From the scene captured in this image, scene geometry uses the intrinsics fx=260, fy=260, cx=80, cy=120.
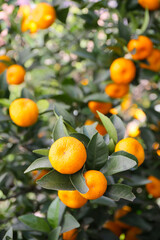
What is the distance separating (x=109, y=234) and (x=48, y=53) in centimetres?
132

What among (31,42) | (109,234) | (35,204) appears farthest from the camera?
(31,42)

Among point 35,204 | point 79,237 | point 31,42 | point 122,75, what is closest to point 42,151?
point 79,237

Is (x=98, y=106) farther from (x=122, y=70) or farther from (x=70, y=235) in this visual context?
(x=70, y=235)

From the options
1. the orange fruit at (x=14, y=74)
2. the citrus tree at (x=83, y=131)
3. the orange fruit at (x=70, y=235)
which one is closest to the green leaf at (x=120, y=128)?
the citrus tree at (x=83, y=131)

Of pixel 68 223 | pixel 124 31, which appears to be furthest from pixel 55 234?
pixel 124 31

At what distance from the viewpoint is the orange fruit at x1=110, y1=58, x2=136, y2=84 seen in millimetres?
1150

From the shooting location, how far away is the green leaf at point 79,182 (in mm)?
630

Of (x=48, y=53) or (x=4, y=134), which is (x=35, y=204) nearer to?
(x=4, y=134)

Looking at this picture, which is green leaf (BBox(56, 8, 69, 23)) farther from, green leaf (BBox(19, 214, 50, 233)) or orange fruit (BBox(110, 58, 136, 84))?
green leaf (BBox(19, 214, 50, 233))

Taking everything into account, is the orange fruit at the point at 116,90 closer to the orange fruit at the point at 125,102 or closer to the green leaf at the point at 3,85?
the orange fruit at the point at 125,102

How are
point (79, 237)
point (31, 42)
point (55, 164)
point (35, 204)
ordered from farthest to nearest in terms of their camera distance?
point (31, 42)
point (35, 204)
point (79, 237)
point (55, 164)

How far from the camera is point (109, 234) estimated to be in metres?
1.15

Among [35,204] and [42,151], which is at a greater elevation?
[42,151]

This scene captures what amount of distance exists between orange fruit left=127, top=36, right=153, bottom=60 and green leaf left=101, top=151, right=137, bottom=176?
1.99 feet
